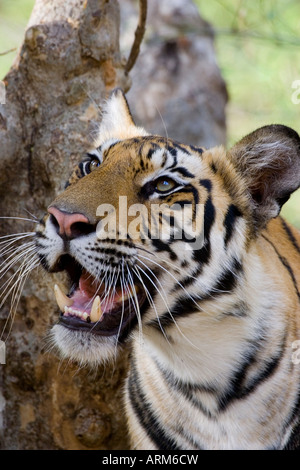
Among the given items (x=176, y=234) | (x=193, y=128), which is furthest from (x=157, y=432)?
(x=193, y=128)

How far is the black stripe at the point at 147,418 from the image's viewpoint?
9.86 ft

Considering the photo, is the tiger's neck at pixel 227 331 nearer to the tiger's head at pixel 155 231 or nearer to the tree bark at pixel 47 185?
the tiger's head at pixel 155 231

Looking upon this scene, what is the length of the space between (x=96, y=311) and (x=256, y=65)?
21.1ft

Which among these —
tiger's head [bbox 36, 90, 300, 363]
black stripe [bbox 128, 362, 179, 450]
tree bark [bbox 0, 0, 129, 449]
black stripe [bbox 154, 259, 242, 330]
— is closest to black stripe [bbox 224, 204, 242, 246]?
tiger's head [bbox 36, 90, 300, 363]

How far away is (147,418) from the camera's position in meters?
3.09

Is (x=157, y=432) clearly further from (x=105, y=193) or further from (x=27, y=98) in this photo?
(x=27, y=98)

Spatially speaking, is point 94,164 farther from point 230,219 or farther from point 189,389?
point 189,389

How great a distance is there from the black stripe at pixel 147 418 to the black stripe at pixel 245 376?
1.38 feet

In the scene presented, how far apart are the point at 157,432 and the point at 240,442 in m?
0.43

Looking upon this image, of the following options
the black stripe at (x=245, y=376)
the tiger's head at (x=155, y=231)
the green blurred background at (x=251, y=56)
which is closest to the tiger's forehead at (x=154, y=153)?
the tiger's head at (x=155, y=231)

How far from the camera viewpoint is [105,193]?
254cm

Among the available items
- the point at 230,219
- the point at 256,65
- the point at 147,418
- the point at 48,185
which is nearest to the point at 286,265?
the point at 230,219

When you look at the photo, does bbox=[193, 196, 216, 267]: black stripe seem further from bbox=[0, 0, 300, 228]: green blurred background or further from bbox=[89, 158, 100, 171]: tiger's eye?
bbox=[0, 0, 300, 228]: green blurred background

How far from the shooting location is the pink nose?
2363 mm
